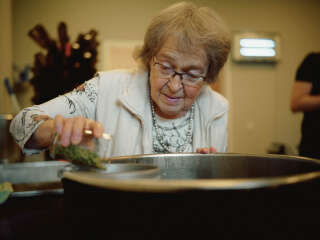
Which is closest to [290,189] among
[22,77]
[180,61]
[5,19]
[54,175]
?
[180,61]

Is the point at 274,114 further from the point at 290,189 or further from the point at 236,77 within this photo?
the point at 290,189

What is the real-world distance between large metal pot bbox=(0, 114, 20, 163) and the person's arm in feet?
4.45

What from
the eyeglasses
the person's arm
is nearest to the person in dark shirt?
the person's arm

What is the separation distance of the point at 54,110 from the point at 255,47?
317cm

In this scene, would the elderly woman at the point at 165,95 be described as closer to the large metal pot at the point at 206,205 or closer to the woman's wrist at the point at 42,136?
the woman's wrist at the point at 42,136

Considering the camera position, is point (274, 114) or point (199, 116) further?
point (274, 114)

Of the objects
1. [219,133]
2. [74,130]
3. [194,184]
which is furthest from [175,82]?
[194,184]

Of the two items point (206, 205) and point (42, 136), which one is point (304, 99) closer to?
point (42, 136)

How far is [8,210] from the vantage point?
107 cm

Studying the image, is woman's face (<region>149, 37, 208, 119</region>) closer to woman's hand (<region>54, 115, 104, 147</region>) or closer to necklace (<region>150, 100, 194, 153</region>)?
A: necklace (<region>150, 100, 194, 153</region>)

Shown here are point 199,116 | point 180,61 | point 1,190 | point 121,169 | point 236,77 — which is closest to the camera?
point 121,169

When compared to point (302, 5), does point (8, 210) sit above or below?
below

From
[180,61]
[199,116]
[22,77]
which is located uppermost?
[22,77]

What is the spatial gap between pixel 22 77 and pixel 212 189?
113 inches
